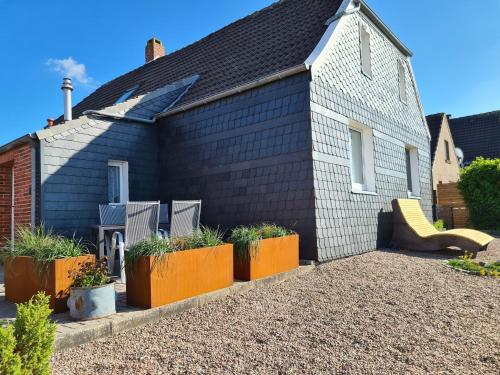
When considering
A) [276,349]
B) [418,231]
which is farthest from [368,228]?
[276,349]

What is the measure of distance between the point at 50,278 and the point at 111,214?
3.83 metres

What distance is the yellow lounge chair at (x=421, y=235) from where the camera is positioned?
296 inches

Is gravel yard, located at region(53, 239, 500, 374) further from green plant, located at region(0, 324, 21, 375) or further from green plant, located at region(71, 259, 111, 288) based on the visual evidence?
green plant, located at region(0, 324, 21, 375)

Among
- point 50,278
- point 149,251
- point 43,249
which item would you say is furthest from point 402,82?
point 50,278

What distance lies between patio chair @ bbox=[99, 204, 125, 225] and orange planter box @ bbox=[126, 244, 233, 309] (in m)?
3.58

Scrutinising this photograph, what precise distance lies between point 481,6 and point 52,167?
10705 mm

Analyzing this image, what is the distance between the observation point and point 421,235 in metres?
8.16

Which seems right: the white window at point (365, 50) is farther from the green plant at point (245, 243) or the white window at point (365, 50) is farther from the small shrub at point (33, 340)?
the small shrub at point (33, 340)

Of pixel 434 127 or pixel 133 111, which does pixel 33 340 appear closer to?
pixel 133 111

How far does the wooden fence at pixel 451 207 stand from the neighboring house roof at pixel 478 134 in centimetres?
854

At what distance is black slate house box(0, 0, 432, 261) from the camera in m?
6.89

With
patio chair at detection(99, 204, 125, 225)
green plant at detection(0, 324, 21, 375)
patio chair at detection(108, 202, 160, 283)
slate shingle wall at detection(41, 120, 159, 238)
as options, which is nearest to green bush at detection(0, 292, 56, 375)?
green plant at detection(0, 324, 21, 375)

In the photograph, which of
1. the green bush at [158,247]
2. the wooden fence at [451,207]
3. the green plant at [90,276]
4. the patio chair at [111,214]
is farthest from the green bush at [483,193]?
the green plant at [90,276]

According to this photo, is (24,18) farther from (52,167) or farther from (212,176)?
(212,176)
